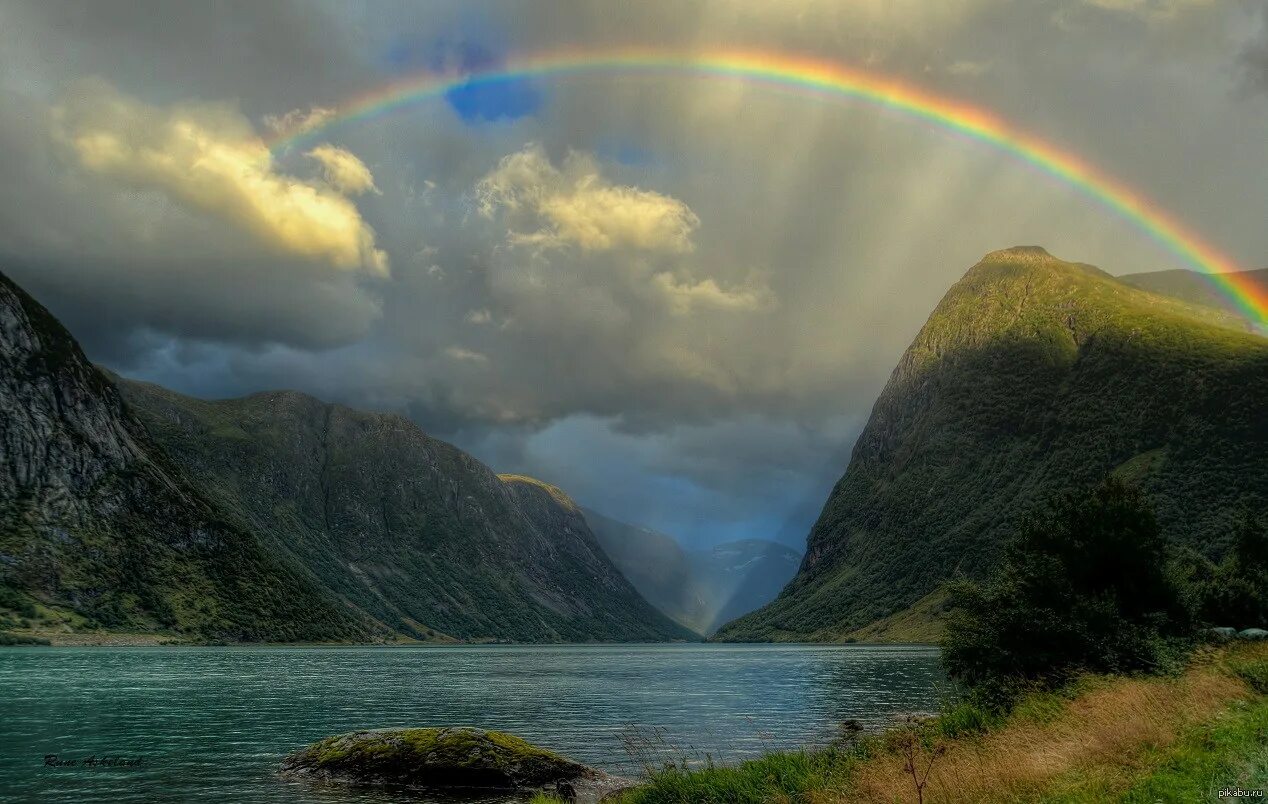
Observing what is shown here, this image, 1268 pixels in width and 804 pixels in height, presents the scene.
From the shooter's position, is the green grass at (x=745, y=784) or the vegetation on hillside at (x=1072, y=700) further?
the green grass at (x=745, y=784)

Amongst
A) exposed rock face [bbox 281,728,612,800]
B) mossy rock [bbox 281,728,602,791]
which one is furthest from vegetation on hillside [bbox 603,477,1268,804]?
mossy rock [bbox 281,728,602,791]

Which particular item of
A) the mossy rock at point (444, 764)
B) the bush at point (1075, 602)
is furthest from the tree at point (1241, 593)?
the mossy rock at point (444, 764)

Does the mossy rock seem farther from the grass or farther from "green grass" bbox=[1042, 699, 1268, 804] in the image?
"green grass" bbox=[1042, 699, 1268, 804]

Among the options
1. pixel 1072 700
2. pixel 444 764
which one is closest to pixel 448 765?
pixel 444 764

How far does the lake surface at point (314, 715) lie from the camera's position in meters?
36.8

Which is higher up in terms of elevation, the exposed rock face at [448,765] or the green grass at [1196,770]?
the green grass at [1196,770]

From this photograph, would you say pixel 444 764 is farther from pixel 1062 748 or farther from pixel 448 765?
pixel 1062 748

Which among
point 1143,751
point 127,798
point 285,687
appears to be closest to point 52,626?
point 285,687

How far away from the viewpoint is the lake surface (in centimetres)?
3684

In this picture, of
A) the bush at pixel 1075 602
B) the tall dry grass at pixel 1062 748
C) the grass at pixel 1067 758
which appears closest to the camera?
the grass at pixel 1067 758

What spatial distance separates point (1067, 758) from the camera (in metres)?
19.6

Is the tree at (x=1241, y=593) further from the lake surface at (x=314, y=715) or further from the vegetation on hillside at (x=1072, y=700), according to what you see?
the lake surface at (x=314, y=715)

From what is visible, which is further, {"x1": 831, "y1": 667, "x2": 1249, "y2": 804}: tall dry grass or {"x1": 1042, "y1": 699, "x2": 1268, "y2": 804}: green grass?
{"x1": 831, "y1": 667, "x2": 1249, "y2": 804}: tall dry grass

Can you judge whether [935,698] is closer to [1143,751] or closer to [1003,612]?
[1003,612]
